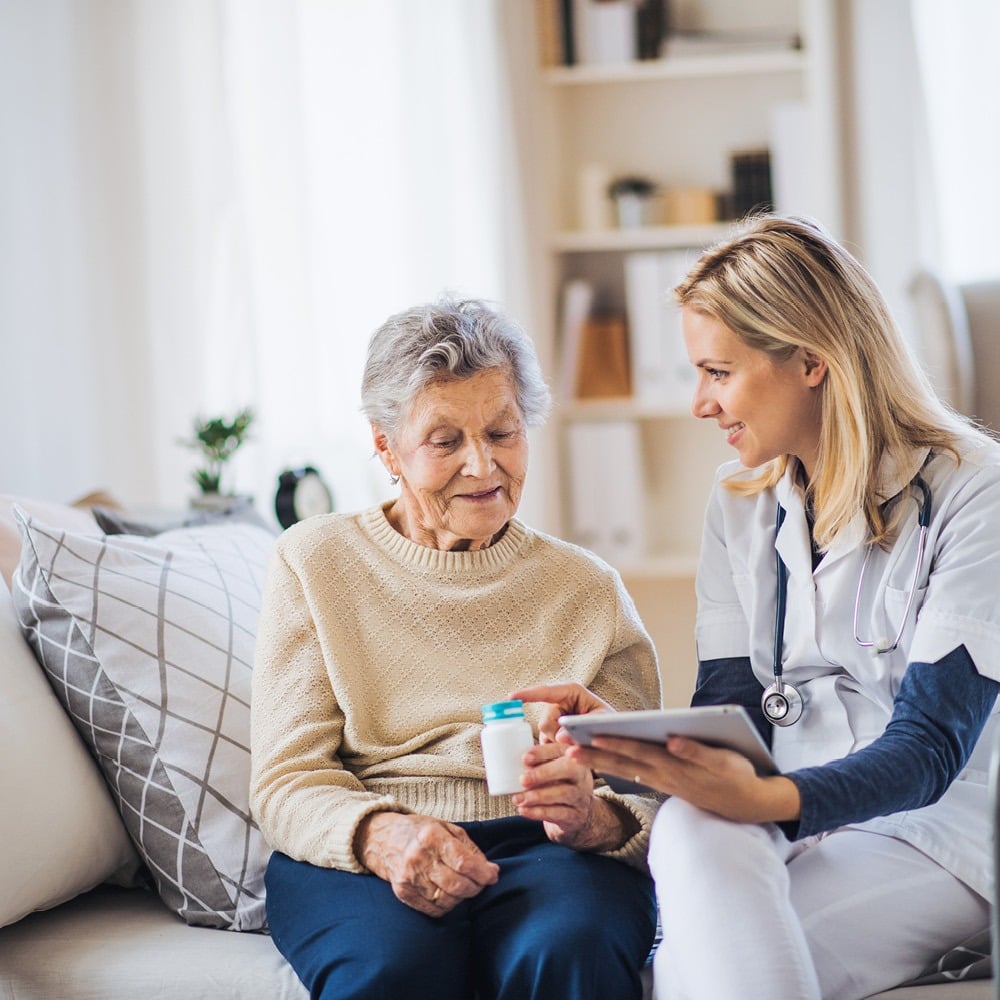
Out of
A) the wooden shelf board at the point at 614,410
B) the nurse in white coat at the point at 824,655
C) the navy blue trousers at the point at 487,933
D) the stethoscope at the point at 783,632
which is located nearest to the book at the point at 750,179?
the wooden shelf board at the point at 614,410

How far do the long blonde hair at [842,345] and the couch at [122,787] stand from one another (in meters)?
0.60

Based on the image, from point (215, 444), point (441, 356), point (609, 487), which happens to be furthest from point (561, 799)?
point (609, 487)

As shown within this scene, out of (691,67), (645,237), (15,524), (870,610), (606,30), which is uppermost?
(606,30)

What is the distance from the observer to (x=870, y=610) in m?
1.52

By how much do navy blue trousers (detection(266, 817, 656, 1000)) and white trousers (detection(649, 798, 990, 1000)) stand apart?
0.07 metres

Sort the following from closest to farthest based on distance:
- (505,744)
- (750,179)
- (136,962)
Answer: (505,744)
(136,962)
(750,179)

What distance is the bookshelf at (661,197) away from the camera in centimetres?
335

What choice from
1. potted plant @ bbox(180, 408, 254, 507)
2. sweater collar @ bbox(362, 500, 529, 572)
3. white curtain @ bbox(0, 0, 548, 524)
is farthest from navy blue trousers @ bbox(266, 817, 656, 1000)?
white curtain @ bbox(0, 0, 548, 524)

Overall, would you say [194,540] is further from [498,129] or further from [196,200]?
[498,129]

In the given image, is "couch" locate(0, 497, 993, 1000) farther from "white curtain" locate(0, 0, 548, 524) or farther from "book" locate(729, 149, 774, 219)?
"book" locate(729, 149, 774, 219)

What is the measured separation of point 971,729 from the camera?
1359 millimetres

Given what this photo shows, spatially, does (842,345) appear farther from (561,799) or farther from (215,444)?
(215,444)

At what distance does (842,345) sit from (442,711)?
62cm

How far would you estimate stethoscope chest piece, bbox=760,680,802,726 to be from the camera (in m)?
1.56
